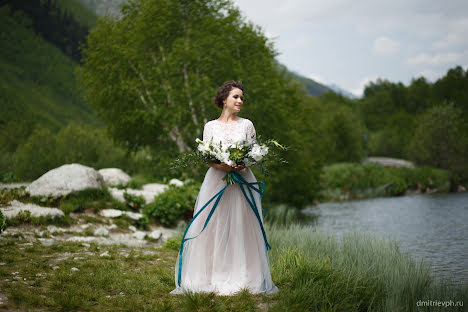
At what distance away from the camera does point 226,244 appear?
4.42 meters

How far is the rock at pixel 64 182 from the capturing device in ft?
32.5

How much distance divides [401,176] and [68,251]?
2572cm

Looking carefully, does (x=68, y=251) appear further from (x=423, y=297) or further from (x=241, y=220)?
(x=423, y=297)

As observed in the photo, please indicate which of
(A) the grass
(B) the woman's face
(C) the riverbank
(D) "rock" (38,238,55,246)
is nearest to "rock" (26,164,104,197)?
(D) "rock" (38,238,55,246)

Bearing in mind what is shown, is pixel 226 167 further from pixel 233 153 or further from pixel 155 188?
pixel 155 188

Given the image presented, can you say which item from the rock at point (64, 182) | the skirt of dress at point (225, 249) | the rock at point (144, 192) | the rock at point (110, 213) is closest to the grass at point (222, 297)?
the skirt of dress at point (225, 249)

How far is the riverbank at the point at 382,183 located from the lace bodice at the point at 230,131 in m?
21.4

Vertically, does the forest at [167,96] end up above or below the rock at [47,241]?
above

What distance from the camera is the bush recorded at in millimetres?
10469

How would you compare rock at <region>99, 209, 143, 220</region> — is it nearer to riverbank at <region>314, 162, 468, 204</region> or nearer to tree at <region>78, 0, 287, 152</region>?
tree at <region>78, 0, 287, 152</region>

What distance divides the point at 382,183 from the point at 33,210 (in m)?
23.5

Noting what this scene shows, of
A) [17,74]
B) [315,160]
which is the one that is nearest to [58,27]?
[17,74]

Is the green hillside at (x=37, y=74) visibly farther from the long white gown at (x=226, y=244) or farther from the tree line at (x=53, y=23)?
the long white gown at (x=226, y=244)

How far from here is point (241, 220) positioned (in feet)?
14.6
